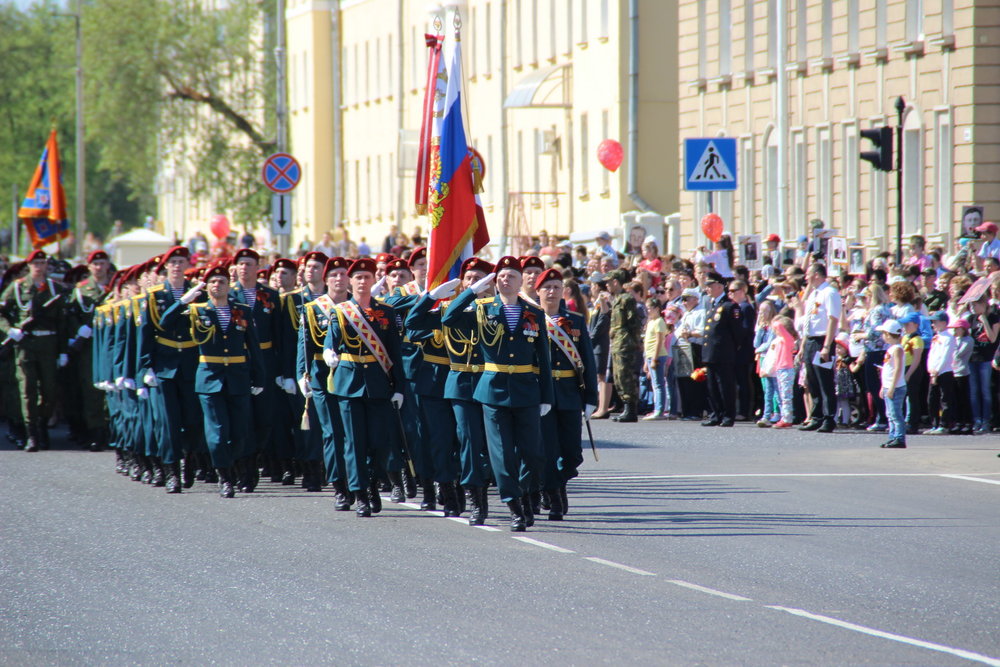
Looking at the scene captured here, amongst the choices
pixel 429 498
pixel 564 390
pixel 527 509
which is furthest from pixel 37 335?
pixel 527 509

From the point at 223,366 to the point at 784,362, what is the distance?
8.15 meters

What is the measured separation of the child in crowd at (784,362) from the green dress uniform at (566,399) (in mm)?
8393

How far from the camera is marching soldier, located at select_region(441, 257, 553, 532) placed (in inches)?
559

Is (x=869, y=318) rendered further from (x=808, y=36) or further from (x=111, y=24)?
(x=111, y=24)

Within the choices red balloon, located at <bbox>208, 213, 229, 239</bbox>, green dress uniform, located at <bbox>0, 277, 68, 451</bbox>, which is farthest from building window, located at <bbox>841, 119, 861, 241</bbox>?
red balloon, located at <bbox>208, 213, 229, 239</bbox>

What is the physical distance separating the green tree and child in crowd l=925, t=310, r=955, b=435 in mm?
49027

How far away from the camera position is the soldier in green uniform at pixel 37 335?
73.2 feet

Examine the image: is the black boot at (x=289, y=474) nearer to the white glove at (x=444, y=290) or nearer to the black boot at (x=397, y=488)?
the black boot at (x=397, y=488)

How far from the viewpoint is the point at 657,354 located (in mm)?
25047

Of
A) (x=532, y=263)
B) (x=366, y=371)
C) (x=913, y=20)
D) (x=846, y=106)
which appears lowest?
(x=366, y=371)

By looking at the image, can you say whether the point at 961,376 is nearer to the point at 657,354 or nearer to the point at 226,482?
the point at 657,354

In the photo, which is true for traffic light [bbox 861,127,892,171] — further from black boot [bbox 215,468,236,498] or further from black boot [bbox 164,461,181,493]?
black boot [bbox 215,468,236,498]

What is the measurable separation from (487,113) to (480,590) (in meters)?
46.3

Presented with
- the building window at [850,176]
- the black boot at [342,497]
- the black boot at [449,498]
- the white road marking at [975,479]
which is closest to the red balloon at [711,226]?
the building window at [850,176]
